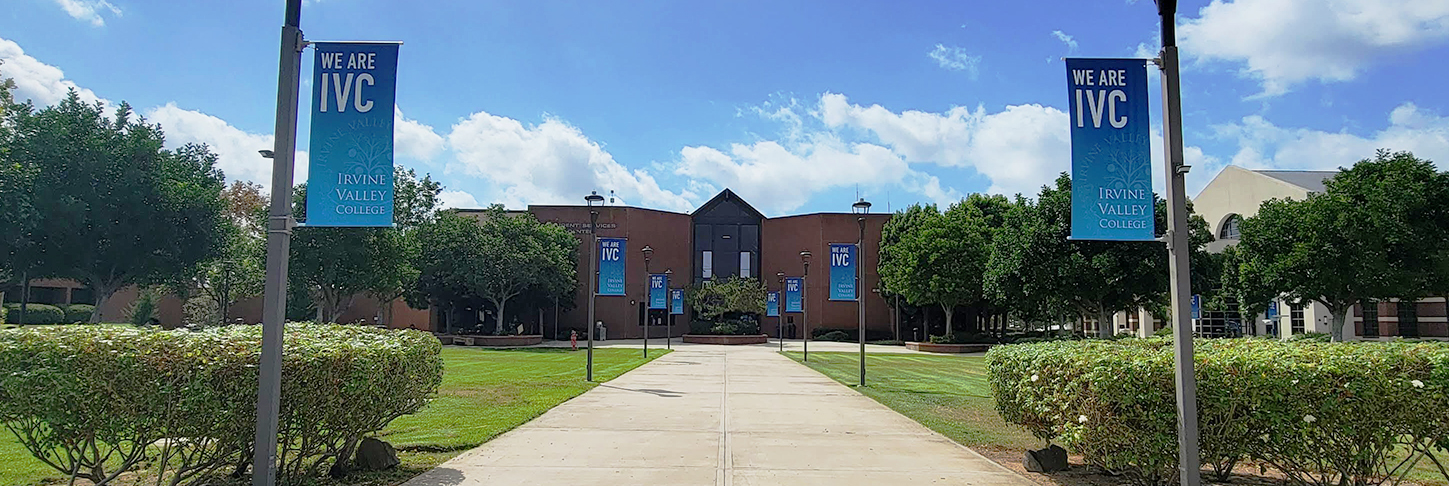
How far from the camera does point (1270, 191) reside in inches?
2203

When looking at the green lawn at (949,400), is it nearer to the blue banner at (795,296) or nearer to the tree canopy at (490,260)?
the blue banner at (795,296)

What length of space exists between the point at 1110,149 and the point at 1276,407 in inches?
97.3

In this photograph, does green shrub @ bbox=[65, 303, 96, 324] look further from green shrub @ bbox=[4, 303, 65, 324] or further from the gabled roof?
the gabled roof

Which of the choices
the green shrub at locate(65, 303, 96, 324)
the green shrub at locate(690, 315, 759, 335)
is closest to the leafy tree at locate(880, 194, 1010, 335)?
the green shrub at locate(690, 315, 759, 335)

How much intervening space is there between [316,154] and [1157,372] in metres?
7.19

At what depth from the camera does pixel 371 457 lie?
336 inches

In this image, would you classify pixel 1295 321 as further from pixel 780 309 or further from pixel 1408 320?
pixel 780 309

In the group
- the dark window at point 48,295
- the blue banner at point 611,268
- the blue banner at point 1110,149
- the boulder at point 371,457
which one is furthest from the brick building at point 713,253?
the blue banner at point 1110,149

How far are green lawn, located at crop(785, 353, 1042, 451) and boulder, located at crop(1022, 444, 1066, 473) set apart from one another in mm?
1488

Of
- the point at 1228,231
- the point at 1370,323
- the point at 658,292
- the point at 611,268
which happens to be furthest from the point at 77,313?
the point at 1370,323

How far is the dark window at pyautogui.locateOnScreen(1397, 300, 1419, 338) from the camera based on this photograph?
48906 millimetres

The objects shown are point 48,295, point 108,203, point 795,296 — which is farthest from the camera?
point 48,295

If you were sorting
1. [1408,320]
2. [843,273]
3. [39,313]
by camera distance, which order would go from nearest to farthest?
[843,273] → [1408,320] → [39,313]

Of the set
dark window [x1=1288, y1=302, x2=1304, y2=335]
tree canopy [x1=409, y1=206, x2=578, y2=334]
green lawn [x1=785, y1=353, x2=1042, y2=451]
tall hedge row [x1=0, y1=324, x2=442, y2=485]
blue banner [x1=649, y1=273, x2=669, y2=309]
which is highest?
tree canopy [x1=409, y1=206, x2=578, y2=334]
